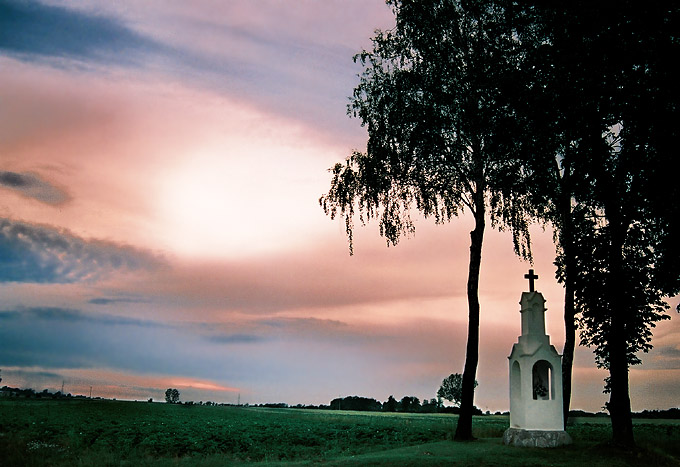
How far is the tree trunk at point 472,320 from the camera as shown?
2669 cm

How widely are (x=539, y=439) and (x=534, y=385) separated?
2.66m

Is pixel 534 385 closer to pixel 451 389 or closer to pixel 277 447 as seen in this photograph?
pixel 277 447

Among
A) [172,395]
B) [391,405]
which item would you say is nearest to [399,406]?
[391,405]

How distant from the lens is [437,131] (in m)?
28.8

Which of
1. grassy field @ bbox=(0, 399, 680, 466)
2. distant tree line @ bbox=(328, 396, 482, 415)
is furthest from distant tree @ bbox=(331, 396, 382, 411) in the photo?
grassy field @ bbox=(0, 399, 680, 466)

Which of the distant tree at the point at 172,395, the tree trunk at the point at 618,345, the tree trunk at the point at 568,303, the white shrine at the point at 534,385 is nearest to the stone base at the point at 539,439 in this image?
the white shrine at the point at 534,385

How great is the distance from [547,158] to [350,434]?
74.6ft

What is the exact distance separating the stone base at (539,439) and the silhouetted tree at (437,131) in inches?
147

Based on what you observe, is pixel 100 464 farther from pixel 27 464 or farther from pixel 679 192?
pixel 679 192

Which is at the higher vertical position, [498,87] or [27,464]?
[498,87]

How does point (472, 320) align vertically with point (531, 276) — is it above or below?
below

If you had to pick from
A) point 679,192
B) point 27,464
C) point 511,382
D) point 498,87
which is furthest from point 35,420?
point 679,192

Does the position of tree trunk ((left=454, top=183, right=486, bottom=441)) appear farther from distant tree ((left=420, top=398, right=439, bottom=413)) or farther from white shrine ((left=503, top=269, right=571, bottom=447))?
distant tree ((left=420, top=398, right=439, bottom=413))

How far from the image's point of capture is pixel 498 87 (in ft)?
78.0
